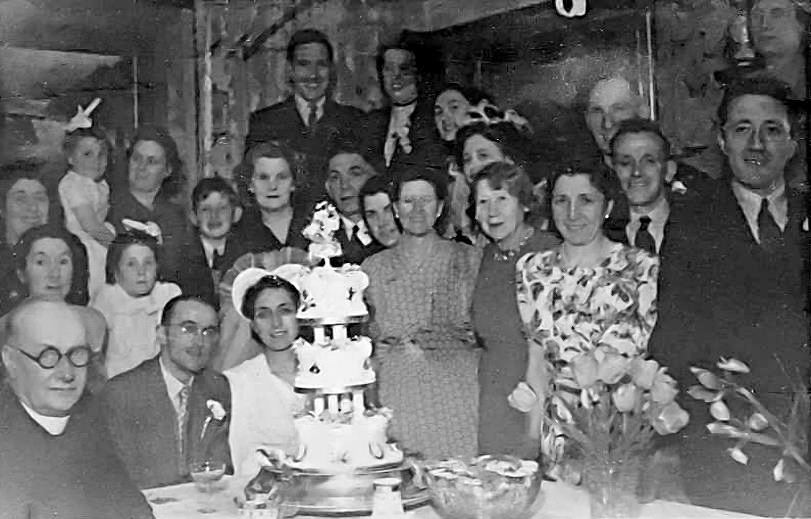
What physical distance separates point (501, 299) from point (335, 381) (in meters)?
0.39

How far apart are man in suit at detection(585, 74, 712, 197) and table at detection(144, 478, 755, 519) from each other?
661mm

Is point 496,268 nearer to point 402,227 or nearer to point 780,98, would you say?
point 402,227

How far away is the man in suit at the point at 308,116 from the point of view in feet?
7.02

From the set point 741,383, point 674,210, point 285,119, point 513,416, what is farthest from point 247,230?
point 741,383

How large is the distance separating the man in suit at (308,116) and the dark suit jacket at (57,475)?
2.36 ft

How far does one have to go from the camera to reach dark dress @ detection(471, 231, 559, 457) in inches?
82.6

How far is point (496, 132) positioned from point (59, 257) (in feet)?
3.14

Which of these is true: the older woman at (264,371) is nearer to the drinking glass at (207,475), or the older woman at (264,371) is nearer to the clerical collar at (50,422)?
the drinking glass at (207,475)

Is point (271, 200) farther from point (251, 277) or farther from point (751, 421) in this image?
point (751, 421)

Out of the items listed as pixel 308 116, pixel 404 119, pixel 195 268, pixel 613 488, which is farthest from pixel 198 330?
pixel 613 488

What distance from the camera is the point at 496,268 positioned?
2127mm

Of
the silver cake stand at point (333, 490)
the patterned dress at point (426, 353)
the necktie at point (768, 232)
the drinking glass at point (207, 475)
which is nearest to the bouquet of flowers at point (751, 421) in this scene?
the necktie at point (768, 232)

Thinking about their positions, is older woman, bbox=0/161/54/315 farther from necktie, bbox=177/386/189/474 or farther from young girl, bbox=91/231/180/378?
necktie, bbox=177/386/189/474

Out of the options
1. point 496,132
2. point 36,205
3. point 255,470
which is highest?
point 496,132
